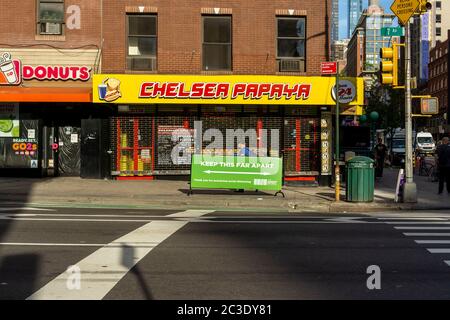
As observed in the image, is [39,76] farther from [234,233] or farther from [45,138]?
[234,233]

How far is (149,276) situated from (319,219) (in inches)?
252

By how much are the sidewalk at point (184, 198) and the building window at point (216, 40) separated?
16.9 ft

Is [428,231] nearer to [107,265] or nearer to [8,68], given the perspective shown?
[107,265]

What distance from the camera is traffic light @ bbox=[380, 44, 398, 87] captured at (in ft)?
48.0

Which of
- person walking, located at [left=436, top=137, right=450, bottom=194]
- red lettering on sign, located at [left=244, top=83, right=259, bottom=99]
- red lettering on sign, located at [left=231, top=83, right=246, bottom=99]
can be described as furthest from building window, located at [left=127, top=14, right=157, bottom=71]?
person walking, located at [left=436, top=137, right=450, bottom=194]

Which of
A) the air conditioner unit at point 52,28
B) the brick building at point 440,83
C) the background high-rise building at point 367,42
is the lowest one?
the air conditioner unit at point 52,28

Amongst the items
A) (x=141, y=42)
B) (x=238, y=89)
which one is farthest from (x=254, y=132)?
(x=141, y=42)

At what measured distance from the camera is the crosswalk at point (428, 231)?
838 cm

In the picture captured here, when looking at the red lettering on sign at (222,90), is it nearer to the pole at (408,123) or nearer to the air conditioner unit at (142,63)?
the air conditioner unit at (142,63)

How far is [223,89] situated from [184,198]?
5289mm

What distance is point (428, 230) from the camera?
1041cm

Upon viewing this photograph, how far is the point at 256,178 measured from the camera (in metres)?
15.8

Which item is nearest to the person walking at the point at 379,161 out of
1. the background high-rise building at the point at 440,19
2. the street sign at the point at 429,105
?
the street sign at the point at 429,105

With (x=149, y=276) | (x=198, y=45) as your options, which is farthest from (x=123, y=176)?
(x=149, y=276)
